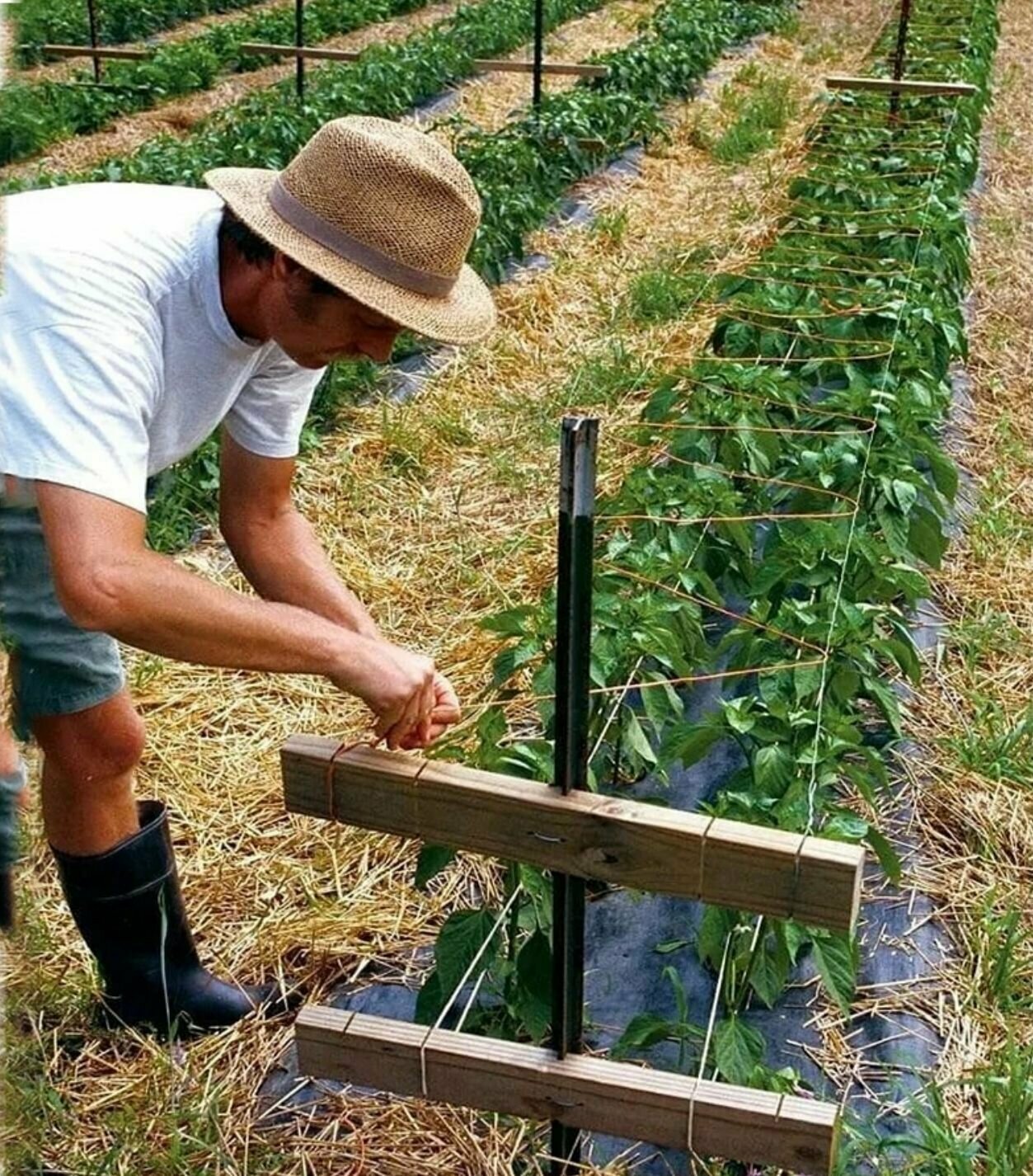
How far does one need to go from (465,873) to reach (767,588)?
0.82 meters

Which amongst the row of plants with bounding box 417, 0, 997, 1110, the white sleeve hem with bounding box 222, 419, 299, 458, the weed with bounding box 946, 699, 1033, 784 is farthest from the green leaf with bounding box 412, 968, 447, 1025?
the weed with bounding box 946, 699, 1033, 784

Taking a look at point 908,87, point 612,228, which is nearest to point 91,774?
point 612,228

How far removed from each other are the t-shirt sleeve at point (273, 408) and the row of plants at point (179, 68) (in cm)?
712

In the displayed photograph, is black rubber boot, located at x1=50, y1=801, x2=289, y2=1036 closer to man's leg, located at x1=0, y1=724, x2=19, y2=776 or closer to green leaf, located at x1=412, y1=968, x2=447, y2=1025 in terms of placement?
green leaf, located at x1=412, y1=968, x2=447, y2=1025

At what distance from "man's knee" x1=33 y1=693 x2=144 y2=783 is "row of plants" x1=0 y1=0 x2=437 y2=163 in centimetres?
729

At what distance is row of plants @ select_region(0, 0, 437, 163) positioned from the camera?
10.9 m

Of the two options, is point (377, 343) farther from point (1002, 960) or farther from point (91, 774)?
point (1002, 960)

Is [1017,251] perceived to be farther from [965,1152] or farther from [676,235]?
[965,1152]

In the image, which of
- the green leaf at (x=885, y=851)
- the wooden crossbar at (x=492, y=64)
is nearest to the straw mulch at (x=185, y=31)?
the wooden crossbar at (x=492, y=64)

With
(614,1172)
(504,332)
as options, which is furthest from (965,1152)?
(504,332)

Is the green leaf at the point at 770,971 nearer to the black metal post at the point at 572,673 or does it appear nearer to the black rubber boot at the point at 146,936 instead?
the black metal post at the point at 572,673

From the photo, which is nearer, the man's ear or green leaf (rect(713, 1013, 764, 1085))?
the man's ear

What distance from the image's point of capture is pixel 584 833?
65.4 inches

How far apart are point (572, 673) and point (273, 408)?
2.48 feet
